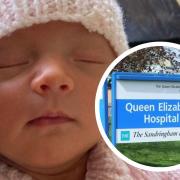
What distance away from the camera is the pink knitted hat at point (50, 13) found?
42 centimetres

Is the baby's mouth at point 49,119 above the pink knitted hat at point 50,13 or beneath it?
beneath

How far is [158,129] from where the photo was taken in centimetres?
44

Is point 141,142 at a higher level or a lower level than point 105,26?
lower

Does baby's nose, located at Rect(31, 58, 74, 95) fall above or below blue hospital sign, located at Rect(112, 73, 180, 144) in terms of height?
above

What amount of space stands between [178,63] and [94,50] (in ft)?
0.34

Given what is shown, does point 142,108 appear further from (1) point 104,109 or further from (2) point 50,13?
(2) point 50,13

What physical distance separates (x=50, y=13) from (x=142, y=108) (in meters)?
0.14

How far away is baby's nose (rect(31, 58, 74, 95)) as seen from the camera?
40 cm

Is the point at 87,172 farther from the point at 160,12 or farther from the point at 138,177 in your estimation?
the point at 160,12

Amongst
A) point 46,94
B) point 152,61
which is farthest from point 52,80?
point 152,61

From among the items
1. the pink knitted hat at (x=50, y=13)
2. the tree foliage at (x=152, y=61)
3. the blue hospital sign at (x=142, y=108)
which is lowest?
the blue hospital sign at (x=142, y=108)

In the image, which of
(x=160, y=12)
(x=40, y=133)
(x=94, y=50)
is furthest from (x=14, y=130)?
(x=160, y=12)

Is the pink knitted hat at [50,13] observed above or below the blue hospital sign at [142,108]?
above

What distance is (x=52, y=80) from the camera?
398 mm
